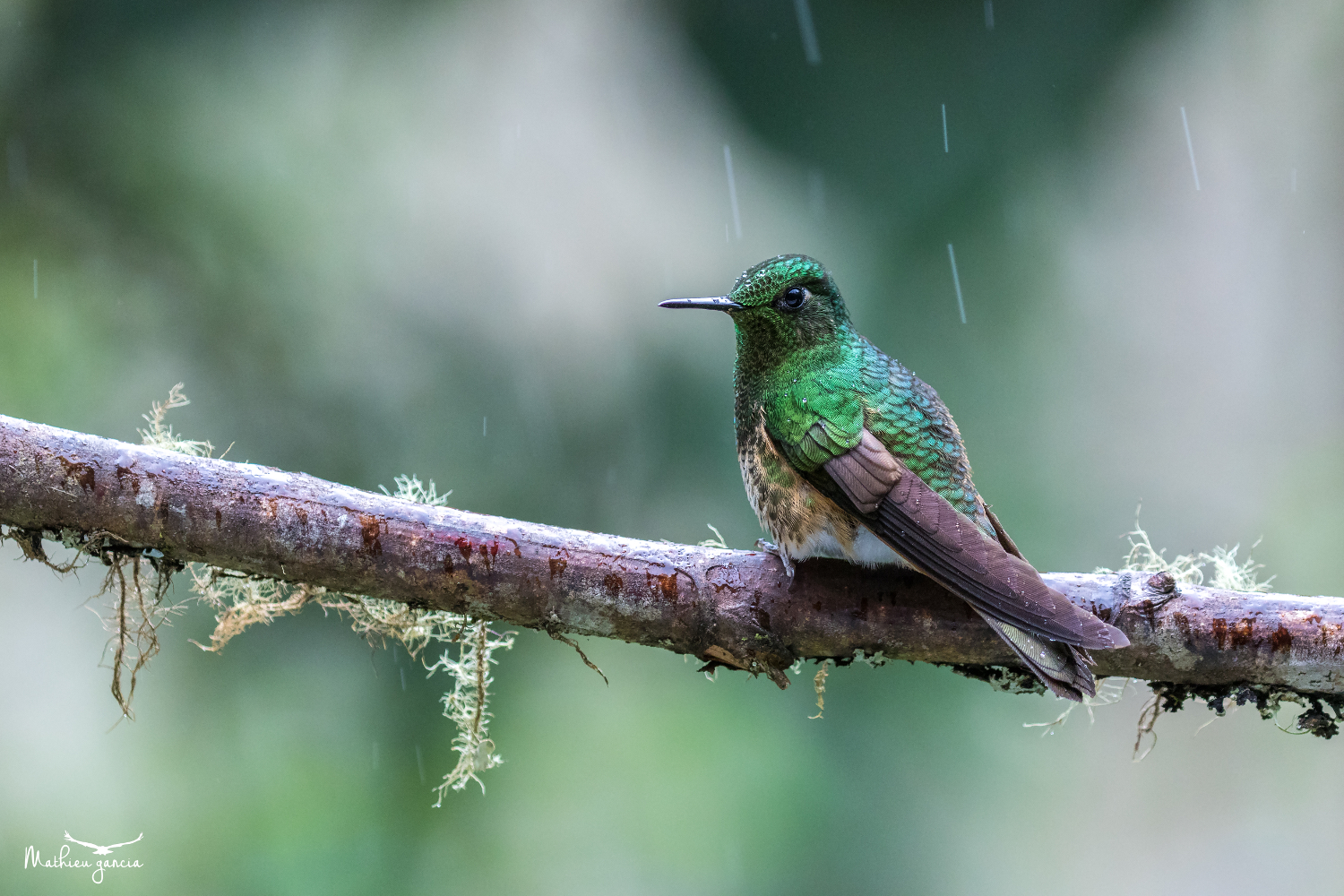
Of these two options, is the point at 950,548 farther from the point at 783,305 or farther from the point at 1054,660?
the point at 783,305

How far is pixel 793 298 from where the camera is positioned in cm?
218

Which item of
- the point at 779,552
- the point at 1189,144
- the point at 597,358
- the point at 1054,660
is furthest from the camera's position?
the point at 1189,144

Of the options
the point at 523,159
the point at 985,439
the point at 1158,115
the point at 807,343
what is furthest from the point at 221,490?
the point at 1158,115

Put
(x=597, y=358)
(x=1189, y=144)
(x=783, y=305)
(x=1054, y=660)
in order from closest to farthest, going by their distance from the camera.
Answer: (x=1054, y=660) < (x=783, y=305) < (x=597, y=358) < (x=1189, y=144)

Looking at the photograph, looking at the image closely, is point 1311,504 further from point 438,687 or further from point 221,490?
point 221,490

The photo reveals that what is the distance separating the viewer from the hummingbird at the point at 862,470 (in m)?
1.72

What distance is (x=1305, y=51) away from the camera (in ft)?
21.1

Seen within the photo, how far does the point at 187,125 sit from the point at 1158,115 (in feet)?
19.3

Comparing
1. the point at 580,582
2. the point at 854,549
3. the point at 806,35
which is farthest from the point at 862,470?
the point at 806,35

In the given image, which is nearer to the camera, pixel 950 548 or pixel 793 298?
pixel 950 548


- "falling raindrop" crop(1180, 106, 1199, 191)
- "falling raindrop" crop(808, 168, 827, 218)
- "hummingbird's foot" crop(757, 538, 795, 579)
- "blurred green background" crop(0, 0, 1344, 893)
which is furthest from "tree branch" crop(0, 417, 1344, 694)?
"falling raindrop" crop(1180, 106, 1199, 191)

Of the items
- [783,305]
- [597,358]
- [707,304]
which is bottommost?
[597,358]

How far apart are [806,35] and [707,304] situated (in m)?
4.10

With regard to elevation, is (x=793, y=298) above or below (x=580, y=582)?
above
